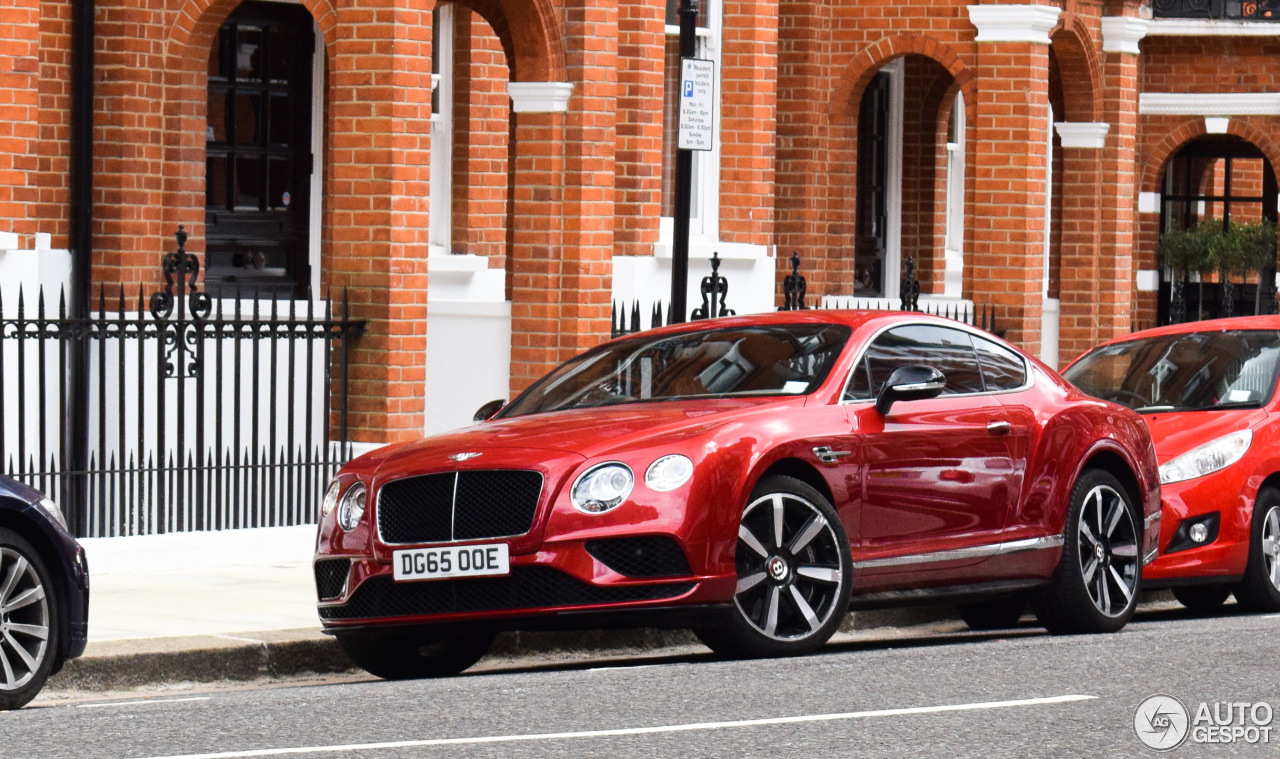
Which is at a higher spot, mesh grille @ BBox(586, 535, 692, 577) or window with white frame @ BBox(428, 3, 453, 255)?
window with white frame @ BBox(428, 3, 453, 255)

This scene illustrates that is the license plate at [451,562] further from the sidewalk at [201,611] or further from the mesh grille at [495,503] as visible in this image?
the sidewalk at [201,611]

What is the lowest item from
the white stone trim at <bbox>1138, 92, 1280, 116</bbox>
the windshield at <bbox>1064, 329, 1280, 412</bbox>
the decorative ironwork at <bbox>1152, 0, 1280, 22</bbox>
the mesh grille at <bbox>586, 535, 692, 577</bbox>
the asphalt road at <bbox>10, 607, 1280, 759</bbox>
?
the asphalt road at <bbox>10, 607, 1280, 759</bbox>

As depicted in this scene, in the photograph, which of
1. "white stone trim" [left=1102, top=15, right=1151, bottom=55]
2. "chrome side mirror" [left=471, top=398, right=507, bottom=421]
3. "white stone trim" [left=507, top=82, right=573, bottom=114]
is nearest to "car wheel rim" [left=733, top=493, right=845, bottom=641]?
"chrome side mirror" [left=471, top=398, right=507, bottom=421]

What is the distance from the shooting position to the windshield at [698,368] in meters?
10.1

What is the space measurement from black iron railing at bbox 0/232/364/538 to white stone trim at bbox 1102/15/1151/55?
12.0 meters

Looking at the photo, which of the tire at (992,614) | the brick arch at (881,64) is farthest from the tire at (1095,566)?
the brick arch at (881,64)

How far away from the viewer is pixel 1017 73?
72.2 feet

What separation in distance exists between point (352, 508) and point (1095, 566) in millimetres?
3589

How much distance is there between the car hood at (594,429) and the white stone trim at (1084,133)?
1578cm

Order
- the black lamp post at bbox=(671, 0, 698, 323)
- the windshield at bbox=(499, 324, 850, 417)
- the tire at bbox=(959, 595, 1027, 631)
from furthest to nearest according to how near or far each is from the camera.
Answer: the black lamp post at bbox=(671, 0, 698, 323) < the tire at bbox=(959, 595, 1027, 631) < the windshield at bbox=(499, 324, 850, 417)

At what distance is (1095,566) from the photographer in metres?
10.9

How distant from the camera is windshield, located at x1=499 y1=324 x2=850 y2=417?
1006 cm

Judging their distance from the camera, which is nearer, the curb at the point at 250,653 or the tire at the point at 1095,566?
the curb at the point at 250,653

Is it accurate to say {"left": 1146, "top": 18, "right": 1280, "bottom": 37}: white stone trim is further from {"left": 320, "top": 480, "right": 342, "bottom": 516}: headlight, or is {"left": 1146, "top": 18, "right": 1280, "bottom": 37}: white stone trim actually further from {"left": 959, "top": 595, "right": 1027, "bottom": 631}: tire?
{"left": 320, "top": 480, "right": 342, "bottom": 516}: headlight
